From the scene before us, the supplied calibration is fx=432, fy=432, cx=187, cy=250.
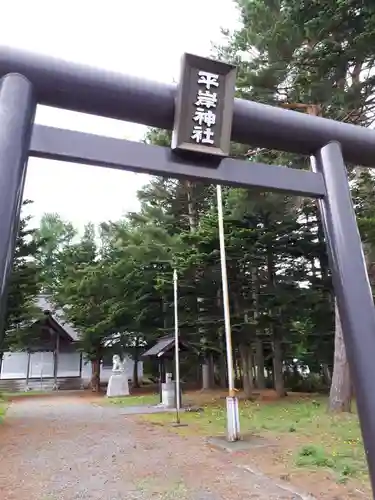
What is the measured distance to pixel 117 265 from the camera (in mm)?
21047

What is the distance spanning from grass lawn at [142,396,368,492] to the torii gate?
345 cm

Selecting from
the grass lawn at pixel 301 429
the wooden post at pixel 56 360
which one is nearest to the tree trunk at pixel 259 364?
the grass lawn at pixel 301 429

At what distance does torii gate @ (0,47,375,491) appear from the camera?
2.22 m

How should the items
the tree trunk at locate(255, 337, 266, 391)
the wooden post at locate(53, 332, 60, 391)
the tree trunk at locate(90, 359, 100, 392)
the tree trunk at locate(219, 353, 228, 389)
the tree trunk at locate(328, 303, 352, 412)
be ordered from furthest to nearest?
the wooden post at locate(53, 332, 60, 391) < the tree trunk at locate(90, 359, 100, 392) < the tree trunk at locate(219, 353, 228, 389) < the tree trunk at locate(255, 337, 266, 391) < the tree trunk at locate(328, 303, 352, 412)

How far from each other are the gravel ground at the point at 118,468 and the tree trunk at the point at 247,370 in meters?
5.80

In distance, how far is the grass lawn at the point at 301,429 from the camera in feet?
Result: 19.0

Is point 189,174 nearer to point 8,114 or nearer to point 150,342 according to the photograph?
point 8,114

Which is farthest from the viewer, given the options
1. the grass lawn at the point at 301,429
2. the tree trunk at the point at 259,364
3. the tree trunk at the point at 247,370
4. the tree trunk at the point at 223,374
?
the tree trunk at the point at 223,374

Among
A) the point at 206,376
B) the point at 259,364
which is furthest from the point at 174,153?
the point at 206,376

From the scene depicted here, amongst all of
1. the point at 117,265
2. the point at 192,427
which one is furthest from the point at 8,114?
the point at 117,265

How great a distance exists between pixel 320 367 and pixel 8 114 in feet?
64.0

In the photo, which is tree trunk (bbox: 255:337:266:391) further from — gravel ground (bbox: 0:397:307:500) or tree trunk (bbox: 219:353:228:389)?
gravel ground (bbox: 0:397:307:500)

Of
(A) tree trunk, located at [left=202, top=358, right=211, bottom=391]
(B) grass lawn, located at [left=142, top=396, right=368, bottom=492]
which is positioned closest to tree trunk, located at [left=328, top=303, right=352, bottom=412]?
(B) grass lawn, located at [left=142, top=396, right=368, bottom=492]

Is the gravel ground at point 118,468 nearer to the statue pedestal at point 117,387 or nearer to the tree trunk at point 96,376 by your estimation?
the statue pedestal at point 117,387
